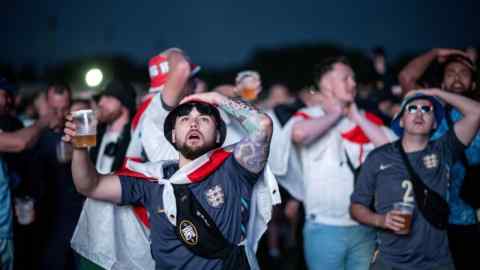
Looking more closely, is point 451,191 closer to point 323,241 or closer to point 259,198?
point 323,241

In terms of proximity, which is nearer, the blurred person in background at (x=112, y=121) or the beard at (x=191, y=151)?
the beard at (x=191, y=151)

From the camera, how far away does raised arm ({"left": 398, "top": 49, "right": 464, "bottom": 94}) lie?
16.9 feet

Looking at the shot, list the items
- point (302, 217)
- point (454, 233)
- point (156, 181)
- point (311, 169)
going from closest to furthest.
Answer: point (156, 181) → point (454, 233) → point (311, 169) → point (302, 217)

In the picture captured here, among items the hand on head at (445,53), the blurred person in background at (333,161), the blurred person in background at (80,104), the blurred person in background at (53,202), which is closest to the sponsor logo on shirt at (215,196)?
the blurred person in background at (333,161)

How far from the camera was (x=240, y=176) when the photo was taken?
335cm

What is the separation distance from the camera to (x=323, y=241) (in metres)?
4.49

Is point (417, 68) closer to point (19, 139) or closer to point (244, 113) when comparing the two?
point (244, 113)

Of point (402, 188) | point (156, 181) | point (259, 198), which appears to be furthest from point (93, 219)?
point (402, 188)

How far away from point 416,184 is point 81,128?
259 cm

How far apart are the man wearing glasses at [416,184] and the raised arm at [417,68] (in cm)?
110

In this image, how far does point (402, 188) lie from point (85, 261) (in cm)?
255

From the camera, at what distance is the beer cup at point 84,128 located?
306 centimetres

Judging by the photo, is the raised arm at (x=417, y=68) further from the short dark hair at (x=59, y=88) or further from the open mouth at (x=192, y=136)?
the short dark hair at (x=59, y=88)

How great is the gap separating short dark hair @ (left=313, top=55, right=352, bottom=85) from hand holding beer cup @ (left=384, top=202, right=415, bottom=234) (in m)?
1.70
